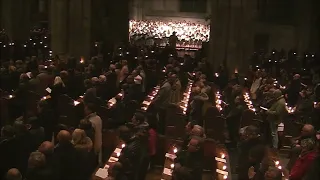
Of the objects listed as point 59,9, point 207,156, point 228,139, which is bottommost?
point 228,139

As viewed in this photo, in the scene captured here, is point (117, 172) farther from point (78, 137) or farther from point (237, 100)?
point (237, 100)

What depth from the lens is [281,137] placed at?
14.7 m

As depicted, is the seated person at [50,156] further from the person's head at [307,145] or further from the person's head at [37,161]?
the person's head at [307,145]

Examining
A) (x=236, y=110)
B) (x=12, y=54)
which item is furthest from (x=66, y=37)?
(x=236, y=110)

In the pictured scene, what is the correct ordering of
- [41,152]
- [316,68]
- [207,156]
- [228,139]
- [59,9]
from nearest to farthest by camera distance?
[41,152], [207,156], [228,139], [59,9], [316,68]

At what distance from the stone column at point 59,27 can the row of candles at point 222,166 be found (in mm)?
17250

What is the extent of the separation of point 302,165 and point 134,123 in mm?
3334

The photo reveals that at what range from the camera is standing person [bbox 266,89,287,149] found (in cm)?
1431

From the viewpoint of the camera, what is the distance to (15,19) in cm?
3369

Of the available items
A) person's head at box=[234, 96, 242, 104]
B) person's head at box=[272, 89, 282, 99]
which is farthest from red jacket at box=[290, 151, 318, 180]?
person's head at box=[234, 96, 242, 104]

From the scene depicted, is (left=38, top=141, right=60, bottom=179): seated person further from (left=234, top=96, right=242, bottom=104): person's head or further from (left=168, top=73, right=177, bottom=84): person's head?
(left=168, top=73, right=177, bottom=84): person's head

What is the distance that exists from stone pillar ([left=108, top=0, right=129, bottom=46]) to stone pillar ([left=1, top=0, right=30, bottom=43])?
17.9 feet

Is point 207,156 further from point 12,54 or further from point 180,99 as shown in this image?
point 12,54

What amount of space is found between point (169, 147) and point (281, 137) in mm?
4089
